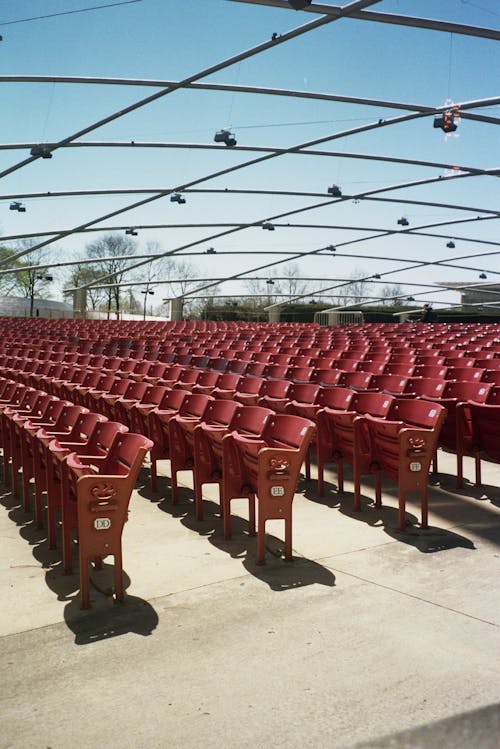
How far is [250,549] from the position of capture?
5.80 metres

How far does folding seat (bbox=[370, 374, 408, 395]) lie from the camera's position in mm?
9734

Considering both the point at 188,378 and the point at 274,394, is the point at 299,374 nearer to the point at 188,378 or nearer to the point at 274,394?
the point at 188,378

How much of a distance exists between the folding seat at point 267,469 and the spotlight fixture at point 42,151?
66.8 feet

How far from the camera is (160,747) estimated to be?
3.04m

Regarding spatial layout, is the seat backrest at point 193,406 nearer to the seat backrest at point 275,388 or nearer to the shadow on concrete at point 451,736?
the seat backrest at point 275,388

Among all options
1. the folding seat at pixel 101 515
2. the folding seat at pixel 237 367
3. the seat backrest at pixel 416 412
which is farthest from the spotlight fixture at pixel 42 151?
the folding seat at pixel 101 515

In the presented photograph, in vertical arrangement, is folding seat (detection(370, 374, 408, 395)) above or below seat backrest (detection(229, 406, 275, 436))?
above

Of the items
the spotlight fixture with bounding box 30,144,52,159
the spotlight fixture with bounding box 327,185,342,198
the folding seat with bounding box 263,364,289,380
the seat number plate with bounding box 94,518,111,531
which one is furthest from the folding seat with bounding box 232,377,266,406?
the spotlight fixture with bounding box 327,185,342,198

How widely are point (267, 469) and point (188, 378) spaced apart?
575 centimetres

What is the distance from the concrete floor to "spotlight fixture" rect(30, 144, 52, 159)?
20.1 meters

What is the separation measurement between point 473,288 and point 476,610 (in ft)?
235

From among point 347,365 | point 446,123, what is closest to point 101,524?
point 347,365

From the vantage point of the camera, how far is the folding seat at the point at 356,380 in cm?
1023

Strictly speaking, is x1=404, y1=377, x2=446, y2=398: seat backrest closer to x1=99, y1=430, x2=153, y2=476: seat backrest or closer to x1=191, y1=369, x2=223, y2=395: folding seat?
x1=191, y1=369, x2=223, y2=395: folding seat
